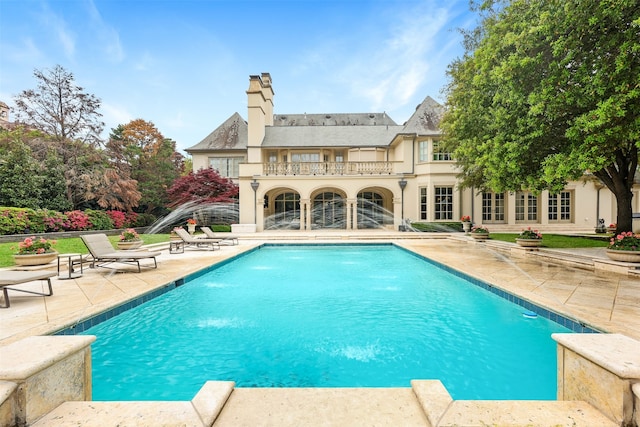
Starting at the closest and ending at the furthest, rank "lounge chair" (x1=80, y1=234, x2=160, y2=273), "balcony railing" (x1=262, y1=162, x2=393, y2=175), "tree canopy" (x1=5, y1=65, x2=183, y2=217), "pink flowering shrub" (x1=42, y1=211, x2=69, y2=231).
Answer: "lounge chair" (x1=80, y1=234, x2=160, y2=273), "pink flowering shrub" (x1=42, y1=211, x2=69, y2=231), "tree canopy" (x1=5, y1=65, x2=183, y2=217), "balcony railing" (x1=262, y1=162, x2=393, y2=175)

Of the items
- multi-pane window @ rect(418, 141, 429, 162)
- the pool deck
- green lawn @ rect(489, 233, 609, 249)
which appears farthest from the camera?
multi-pane window @ rect(418, 141, 429, 162)

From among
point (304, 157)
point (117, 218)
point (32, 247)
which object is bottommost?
point (32, 247)

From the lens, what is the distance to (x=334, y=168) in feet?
75.1

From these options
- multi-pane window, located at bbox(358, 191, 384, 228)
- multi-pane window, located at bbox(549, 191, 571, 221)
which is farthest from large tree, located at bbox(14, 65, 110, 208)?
multi-pane window, located at bbox(549, 191, 571, 221)

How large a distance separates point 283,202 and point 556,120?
65.6 feet

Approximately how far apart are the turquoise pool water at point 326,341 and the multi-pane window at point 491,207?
16.7 meters

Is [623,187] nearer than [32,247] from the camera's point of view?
No

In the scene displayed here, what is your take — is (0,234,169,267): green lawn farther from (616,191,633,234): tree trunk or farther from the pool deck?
(616,191,633,234): tree trunk

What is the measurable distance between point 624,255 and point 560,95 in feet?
14.8

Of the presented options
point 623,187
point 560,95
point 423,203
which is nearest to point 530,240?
point 623,187

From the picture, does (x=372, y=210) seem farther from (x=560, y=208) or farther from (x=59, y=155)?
(x=59, y=155)

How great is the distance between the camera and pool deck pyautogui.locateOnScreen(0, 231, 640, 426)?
7.38 feet

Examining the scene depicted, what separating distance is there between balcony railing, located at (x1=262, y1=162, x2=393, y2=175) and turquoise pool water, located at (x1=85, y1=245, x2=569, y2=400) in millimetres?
15675

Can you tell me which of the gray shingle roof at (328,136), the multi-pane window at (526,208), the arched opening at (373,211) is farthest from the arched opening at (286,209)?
the multi-pane window at (526,208)
